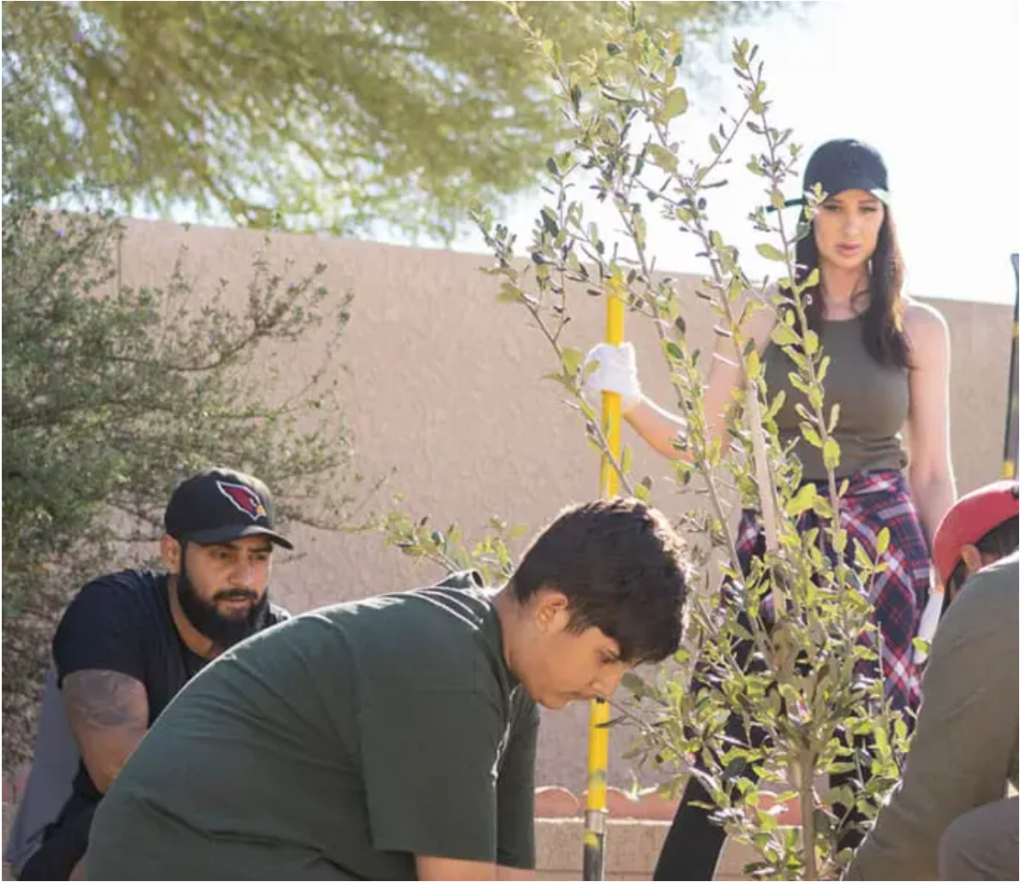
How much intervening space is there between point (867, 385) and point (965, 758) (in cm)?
180

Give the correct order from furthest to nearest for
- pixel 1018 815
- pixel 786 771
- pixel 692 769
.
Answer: pixel 786 771
pixel 692 769
pixel 1018 815

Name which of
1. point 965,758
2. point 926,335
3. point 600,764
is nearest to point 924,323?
point 926,335

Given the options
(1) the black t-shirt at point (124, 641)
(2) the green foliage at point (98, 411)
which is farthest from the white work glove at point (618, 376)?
(2) the green foliage at point (98, 411)

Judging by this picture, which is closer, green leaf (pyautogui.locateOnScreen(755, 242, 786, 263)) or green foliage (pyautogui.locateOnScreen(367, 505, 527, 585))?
green leaf (pyautogui.locateOnScreen(755, 242, 786, 263))

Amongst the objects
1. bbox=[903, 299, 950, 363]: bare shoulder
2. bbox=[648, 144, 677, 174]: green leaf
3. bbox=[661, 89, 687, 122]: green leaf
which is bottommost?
bbox=[903, 299, 950, 363]: bare shoulder

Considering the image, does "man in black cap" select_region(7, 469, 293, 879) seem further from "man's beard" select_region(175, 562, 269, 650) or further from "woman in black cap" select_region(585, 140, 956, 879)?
"woman in black cap" select_region(585, 140, 956, 879)

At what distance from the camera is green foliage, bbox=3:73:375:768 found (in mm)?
5488

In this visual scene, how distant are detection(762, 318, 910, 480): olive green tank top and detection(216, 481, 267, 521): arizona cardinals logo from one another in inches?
43.4

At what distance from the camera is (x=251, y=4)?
11.5 m

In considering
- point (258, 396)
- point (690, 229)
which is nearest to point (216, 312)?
point (258, 396)

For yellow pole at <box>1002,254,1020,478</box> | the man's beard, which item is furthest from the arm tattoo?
yellow pole at <box>1002,254,1020,478</box>

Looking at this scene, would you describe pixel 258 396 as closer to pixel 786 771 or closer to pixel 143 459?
pixel 143 459

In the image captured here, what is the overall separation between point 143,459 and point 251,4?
6.35 m

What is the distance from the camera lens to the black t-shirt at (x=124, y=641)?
3.96 metres
